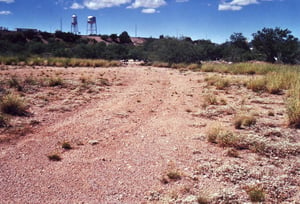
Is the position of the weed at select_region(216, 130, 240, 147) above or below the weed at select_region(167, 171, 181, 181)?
above

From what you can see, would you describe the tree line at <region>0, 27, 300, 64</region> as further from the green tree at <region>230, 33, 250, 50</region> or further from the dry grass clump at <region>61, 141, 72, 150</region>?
the dry grass clump at <region>61, 141, 72, 150</region>

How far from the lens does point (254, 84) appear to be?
1509cm

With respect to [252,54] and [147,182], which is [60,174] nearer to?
[147,182]

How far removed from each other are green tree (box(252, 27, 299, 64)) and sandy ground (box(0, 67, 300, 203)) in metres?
29.4

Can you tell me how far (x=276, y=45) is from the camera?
3806 cm

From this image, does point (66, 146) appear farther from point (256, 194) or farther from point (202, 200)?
point (256, 194)

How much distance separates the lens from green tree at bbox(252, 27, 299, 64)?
37.4 metres

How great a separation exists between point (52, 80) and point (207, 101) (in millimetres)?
7501

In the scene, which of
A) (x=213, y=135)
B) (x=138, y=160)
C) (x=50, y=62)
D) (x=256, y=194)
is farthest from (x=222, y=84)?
(x=50, y=62)

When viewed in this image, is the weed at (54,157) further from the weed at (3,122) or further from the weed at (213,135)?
the weed at (213,135)

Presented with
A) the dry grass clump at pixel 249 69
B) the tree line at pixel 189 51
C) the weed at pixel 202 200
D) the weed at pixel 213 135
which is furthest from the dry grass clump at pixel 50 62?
the weed at pixel 202 200

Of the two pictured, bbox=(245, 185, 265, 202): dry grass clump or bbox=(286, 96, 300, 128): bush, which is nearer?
bbox=(245, 185, 265, 202): dry grass clump

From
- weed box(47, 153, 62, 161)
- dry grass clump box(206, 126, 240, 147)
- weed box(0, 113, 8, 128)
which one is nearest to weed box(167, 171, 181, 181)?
dry grass clump box(206, 126, 240, 147)

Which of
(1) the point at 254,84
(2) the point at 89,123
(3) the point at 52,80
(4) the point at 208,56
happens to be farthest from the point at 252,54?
(2) the point at 89,123
